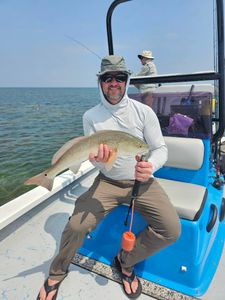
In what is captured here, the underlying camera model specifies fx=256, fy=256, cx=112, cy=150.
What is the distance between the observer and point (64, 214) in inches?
139

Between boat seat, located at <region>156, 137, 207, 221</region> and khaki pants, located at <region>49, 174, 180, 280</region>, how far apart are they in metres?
0.17

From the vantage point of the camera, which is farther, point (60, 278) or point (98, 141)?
point (60, 278)

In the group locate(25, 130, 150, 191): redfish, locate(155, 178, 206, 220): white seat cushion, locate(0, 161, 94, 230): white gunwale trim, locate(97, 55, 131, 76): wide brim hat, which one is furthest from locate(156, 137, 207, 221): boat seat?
locate(0, 161, 94, 230): white gunwale trim

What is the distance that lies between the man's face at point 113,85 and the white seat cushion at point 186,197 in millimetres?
1045

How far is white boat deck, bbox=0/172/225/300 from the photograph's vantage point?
7.48ft

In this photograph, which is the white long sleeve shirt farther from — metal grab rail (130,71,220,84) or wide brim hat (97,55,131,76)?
metal grab rail (130,71,220,84)

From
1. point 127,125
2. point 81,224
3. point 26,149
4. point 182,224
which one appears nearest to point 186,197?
point 182,224

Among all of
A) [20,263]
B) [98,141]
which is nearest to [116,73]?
[98,141]

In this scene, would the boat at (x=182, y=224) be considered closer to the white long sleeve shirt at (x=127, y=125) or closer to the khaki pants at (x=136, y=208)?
the khaki pants at (x=136, y=208)

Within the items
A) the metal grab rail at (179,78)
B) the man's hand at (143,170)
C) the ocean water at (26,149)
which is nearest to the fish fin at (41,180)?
the man's hand at (143,170)

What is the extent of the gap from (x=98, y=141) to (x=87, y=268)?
4.70ft

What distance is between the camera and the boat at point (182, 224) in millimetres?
2266

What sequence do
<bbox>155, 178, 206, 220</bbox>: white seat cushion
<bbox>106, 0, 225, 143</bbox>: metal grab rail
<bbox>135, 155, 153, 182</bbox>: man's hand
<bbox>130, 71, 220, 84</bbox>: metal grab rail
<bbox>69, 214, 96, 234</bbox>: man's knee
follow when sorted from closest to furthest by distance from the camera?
<bbox>135, 155, 153, 182</bbox>: man's hand → <bbox>69, 214, 96, 234</bbox>: man's knee → <bbox>155, 178, 206, 220</bbox>: white seat cushion → <bbox>106, 0, 225, 143</bbox>: metal grab rail → <bbox>130, 71, 220, 84</bbox>: metal grab rail

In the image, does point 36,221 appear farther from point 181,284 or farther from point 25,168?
point 25,168
